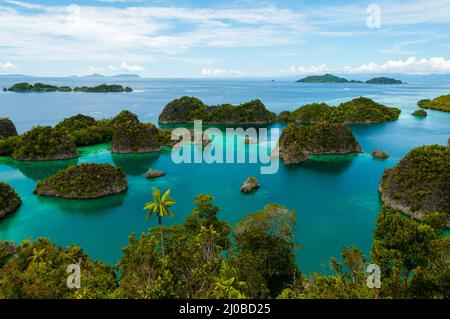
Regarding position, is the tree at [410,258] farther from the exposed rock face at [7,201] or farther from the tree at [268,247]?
the exposed rock face at [7,201]

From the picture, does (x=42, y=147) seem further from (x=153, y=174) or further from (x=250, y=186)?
(x=250, y=186)

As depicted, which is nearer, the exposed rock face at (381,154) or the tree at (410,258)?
the tree at (410,258)

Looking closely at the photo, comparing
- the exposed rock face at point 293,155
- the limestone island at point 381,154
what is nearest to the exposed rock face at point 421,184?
the exposed rock face at point 293,155

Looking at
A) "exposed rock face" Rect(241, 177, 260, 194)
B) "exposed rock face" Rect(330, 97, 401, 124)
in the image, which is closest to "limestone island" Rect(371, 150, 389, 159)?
"exposed rock face" Rect(241, 177, 260, 194)

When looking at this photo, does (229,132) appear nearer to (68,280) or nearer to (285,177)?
(285,177)

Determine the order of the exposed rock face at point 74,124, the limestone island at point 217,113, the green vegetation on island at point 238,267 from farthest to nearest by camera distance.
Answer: the limestone island at point 217,113, the exposed rock face at point 74,124, the green vegetation on island at point 238,267
